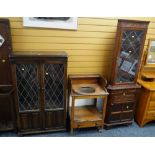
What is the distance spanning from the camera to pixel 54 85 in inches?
93.0

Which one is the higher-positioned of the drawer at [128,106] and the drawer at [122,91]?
the drawer at [122,91]

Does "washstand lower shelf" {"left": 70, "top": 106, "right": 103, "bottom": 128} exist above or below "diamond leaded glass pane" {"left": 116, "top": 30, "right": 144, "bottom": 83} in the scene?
below

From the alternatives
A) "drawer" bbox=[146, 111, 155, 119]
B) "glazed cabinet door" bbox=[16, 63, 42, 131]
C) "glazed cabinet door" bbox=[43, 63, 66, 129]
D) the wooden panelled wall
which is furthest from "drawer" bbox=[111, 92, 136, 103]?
"glazed cabinet door" bbox=[16, 63, 42, 131]

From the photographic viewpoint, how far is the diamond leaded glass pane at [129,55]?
2.40m

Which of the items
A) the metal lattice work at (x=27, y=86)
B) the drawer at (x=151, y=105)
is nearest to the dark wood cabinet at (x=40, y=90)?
the metal lattice work at (x=27, y=86)

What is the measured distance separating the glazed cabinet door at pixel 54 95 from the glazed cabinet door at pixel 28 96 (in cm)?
11

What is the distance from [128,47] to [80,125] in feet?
4.58

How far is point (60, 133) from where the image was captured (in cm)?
261

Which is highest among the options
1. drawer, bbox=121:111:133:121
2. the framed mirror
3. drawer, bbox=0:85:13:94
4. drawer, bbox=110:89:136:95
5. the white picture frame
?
the white picture frame

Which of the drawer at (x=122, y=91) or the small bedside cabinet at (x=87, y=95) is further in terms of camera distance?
the drawer at (x=122, y=91)

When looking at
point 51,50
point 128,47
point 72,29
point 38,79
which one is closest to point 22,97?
point 38,79

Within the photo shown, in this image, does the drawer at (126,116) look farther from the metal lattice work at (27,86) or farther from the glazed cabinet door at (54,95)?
the metal lattice work at (27,86)

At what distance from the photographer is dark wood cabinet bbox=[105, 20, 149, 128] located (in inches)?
93.0

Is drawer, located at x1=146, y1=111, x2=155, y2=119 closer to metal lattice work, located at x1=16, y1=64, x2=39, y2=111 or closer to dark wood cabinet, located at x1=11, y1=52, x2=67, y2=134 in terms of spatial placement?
dark wood cabinet, located at x1=11, y1=52, x2=67, y2=134
